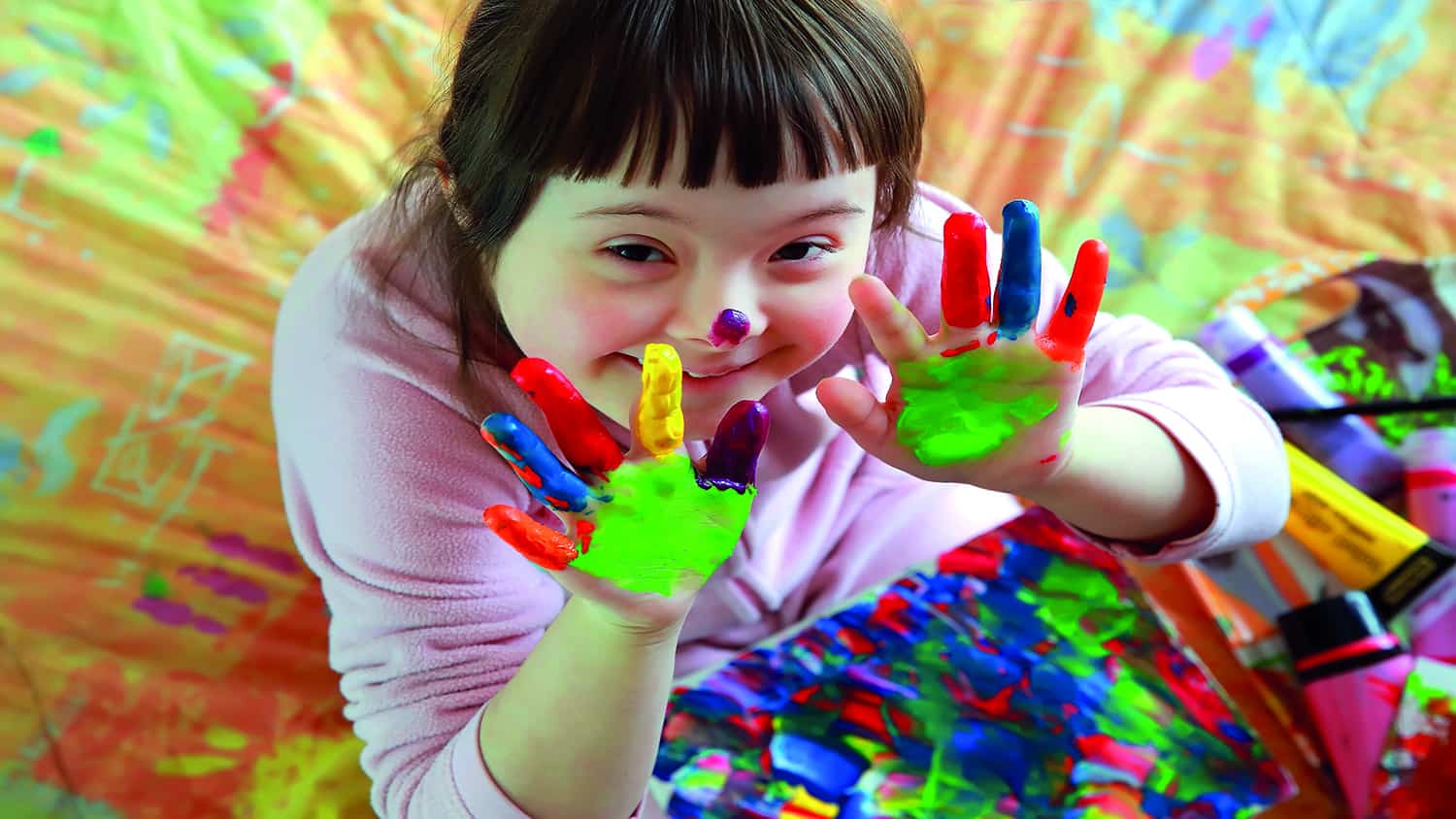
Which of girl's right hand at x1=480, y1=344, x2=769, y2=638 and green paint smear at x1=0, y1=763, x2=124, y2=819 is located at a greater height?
girl's right hand at x1=480, y1=344, x2=769, y2=638

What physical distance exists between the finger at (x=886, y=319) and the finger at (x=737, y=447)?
0.08m

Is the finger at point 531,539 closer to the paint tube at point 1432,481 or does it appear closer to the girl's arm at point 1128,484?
the girl's arm at point 1128,484

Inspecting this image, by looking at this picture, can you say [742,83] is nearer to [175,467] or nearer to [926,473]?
[926,473]

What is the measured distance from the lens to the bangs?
513 millimetres

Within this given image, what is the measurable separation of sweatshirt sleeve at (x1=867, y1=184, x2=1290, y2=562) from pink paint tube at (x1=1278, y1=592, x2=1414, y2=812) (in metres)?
0.15

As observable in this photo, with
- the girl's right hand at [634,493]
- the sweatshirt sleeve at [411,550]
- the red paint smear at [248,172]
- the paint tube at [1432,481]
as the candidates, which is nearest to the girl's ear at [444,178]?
the sweatshirt sleeve at [411,550]

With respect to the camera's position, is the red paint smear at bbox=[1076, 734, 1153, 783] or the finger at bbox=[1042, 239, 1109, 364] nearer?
the finger at bbox=[1042, 239, 1109, 364]

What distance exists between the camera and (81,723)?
2.96ft

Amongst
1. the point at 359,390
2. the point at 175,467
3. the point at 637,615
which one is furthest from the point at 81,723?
the point at 637,615

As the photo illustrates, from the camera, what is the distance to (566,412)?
0.50 m

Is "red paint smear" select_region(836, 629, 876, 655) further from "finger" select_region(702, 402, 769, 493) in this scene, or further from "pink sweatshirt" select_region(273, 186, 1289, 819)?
"finger" select_region(702, 402, 769, 493)

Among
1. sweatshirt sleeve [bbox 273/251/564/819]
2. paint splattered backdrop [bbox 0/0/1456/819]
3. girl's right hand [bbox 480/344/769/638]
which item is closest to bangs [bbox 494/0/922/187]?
girl's right hand [bbox 480/344/769/638]

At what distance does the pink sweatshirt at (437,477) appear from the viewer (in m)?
0.73

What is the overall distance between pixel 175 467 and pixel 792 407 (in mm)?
568
